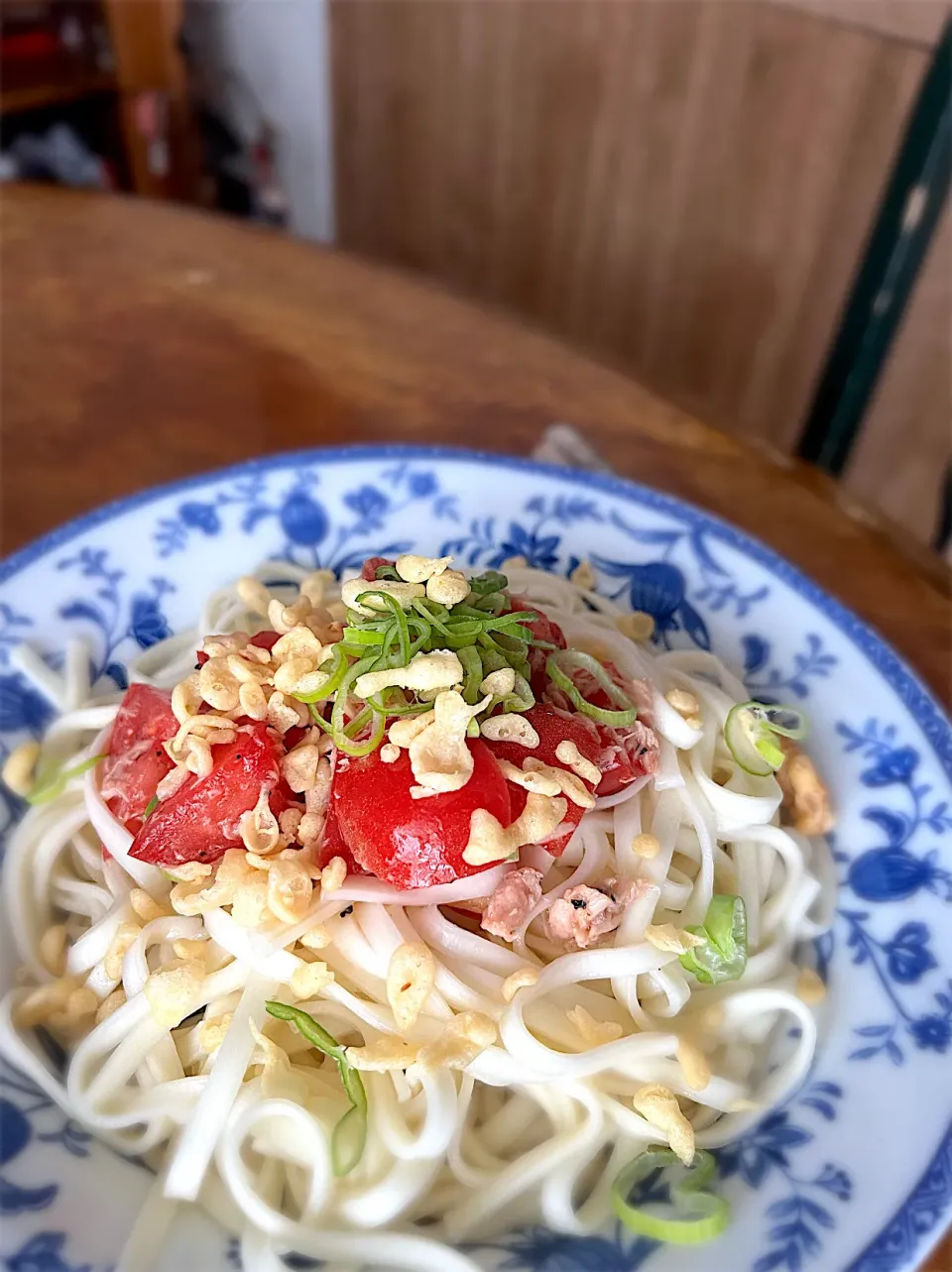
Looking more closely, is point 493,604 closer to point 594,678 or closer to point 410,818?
point 594,678

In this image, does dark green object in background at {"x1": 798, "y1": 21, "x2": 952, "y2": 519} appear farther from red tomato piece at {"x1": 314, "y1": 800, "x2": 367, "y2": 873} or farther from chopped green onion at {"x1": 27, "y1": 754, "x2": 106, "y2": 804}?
chopped green onion at {"x1": 27, "y1": 754, "x2": 106, "y2": 804}

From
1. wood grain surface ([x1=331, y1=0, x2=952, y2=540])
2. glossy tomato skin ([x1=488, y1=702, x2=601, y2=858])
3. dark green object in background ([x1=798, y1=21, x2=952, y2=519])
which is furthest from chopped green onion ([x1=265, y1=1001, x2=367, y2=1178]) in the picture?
dark green object in background ([x1=798, y1=21, x2=952, y2=519])

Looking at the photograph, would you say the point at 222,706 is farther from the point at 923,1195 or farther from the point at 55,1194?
the point at 923,1195

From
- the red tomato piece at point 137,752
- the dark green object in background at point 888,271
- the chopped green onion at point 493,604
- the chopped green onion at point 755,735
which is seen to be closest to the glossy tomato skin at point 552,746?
the chopped green onion at point 493,604

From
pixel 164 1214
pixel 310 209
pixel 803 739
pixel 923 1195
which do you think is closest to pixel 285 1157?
pixel 164 1214

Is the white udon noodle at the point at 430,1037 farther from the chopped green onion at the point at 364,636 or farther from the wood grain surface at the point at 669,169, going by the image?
the wood grain surface at the point at 669,169

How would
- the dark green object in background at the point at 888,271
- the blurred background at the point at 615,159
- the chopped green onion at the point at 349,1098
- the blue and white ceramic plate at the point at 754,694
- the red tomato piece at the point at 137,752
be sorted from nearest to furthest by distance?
1. the blue and white ceramic plate at the point at 754,694
2. the chopped green onion at the point at 349,1098
3. the red tomato piece at the point at 137,752
4. the dark green object in background at the point at 888,271
5. the blurred background at the point at 615,159
